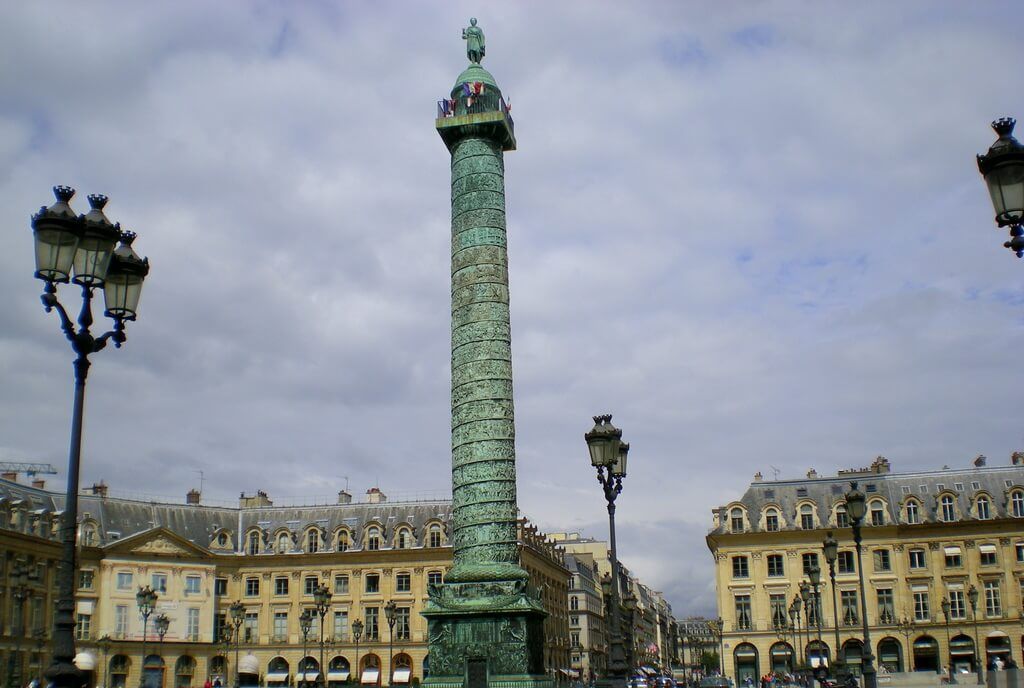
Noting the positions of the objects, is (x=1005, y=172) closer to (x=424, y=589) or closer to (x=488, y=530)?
(x=488, y=530)

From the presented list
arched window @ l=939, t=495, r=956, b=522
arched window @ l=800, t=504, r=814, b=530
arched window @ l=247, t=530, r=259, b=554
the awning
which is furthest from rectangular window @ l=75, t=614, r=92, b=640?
arched window @ l=939, t=495, r=956, b=522

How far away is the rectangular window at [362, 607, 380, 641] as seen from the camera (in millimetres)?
47062

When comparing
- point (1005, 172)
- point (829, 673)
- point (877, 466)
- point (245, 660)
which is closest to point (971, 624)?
point (877, 466)

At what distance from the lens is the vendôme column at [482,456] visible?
2144 centimetres

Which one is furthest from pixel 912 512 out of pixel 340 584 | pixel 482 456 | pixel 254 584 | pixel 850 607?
pixel 482 456

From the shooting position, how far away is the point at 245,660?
44.6 metres

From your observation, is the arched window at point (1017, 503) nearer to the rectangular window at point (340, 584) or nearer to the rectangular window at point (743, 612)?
the rectangular window at point (743, 612)

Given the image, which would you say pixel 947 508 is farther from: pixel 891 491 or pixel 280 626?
pixel 280 626

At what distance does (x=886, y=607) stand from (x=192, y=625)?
29562 millimetres

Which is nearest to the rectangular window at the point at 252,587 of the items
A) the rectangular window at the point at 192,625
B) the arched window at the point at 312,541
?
the rectangular window at the point at 192,625

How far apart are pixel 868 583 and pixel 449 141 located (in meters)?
30.7

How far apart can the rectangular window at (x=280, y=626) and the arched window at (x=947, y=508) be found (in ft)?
94.3

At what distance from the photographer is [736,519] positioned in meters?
48.4

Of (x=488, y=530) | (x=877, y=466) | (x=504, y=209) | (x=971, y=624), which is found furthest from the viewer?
(x=877, y=466)
